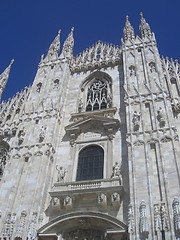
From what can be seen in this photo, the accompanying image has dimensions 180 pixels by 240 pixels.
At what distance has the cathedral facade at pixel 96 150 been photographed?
37.0 feet

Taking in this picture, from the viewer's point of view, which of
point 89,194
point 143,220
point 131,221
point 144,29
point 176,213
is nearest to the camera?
point 176,213

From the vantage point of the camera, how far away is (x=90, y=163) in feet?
46.5

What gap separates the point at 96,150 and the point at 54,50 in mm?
10989

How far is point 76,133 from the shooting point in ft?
51.0

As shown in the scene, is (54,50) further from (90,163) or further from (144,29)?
(90,163)

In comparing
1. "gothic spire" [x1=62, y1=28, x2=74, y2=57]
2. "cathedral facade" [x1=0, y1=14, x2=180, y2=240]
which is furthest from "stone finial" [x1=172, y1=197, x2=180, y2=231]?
"gothic spire" [x1=62, y1=28, x2=74, y2=57]

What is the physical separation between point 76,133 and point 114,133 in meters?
2.07

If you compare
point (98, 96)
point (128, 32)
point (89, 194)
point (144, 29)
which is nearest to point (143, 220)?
point (89, 194)

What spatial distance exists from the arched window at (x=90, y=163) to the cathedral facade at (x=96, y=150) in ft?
0.17

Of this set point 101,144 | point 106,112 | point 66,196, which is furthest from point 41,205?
point 106,112

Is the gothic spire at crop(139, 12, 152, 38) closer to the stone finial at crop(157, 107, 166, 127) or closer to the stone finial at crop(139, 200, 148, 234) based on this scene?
the stone finial at crop(157, 107, 166, 127)

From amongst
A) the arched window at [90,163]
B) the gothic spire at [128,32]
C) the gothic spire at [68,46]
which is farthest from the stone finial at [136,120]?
the gothic spire at [68,46]

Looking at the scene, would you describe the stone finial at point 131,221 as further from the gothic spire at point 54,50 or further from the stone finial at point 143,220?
the gothic spire at point 54,50

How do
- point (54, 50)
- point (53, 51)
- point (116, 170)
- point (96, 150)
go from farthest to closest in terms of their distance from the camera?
1. point (54, 50)
2. point (53, 51)
3. point (96, 150)
4. point (116, 170)
